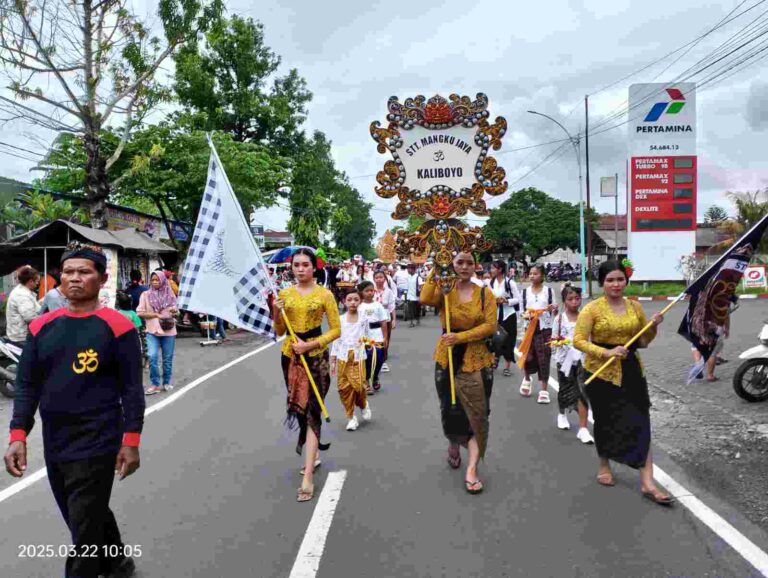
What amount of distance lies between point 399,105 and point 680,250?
80.6ft

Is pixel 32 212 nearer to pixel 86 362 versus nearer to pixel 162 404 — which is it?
pixel 162 404

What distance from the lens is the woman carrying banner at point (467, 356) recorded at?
15.3ft

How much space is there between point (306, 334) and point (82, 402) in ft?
6.42

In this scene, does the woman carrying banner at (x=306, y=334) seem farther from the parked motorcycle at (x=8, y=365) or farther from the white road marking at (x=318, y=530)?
the parked motorcycle at (x=8, y=365)

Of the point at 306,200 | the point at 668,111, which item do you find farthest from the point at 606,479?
the point at 306,200

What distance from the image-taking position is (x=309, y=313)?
4.64 m

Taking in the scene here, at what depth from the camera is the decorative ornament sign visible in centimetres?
586

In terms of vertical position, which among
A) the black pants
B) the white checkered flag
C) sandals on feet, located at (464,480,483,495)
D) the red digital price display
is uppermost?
the red digital price display

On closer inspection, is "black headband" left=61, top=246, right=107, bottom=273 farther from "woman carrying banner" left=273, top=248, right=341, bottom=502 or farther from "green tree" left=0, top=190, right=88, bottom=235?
"green tree" left=0, top=190, right=88, bottom=235

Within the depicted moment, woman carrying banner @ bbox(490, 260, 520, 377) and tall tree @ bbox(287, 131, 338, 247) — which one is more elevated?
tall tree @ bbox(287, 131, 338, 247)

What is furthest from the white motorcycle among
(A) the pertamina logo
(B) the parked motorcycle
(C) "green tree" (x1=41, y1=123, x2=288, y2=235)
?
(A) the pertamina logo

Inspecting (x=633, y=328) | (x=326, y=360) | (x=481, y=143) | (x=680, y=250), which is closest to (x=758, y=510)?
(x=633, y=328)

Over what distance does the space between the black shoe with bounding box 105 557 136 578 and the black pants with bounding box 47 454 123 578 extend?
36 cm

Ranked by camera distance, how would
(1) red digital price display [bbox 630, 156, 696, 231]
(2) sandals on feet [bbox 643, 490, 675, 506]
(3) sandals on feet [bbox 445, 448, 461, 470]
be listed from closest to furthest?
(2) sandals on feet [bbox 643, 490, 675, 506], (3) sandals on feet [bbox 445, 448, 461, 470], (1) red digital price display [bbox 630, 156, 696, 231]
